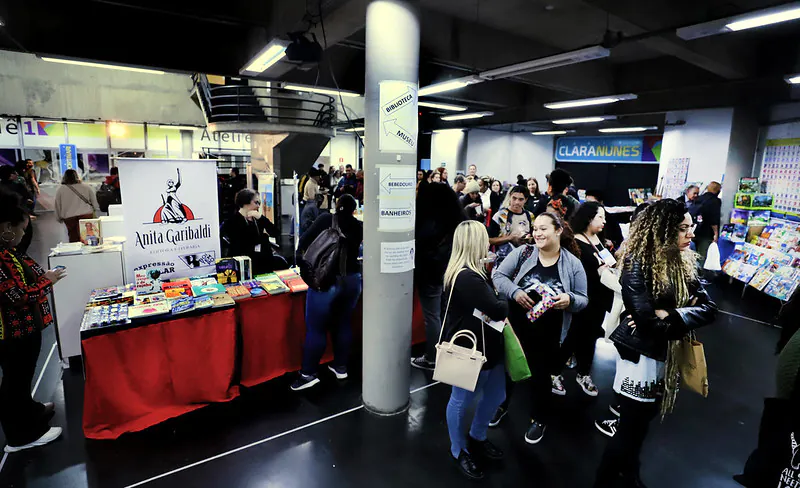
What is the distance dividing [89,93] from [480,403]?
16787mm

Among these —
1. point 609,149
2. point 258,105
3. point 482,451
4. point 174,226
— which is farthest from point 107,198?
point 609,149

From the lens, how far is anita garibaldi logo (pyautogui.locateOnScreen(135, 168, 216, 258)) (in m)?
3.49

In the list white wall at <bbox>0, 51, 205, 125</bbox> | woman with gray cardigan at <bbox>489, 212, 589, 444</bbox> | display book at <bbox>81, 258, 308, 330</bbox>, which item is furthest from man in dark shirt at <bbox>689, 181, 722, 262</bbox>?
white wall at <bbox>0, 51, 205, 125</bbox>

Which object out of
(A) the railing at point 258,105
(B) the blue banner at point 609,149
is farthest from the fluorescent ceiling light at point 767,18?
(B) the blue banner at point 609,149

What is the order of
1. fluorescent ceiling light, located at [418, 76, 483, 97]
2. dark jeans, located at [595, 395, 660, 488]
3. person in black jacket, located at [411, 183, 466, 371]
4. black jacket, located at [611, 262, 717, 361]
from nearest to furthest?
black jacket, located at [611, 262, 717, 361]
dark jeans, located at [595, 395, 660, 488]
person in black jacket, located at [411, 183, 466, 371]
fluorescent ceiling light, located at [418, 76, 483, 97]

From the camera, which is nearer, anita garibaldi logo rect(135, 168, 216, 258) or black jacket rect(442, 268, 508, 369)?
black jacket rect(442, 268, 508, 369)

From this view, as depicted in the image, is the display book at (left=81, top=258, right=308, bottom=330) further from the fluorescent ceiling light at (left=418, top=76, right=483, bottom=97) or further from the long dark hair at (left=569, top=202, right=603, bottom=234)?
→ the fluorescent ceiling light at (left=418, top=76, right=483, bottom=97)

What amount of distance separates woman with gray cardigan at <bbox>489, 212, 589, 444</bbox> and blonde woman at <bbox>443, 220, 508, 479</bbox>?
358 mm

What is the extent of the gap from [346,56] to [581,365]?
707 centimetres

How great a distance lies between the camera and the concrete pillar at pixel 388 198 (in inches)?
109

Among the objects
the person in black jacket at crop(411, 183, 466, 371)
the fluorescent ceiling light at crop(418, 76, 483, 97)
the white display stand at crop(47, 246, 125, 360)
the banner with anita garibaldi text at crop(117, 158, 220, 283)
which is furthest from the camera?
the fluorescent ceiling light at crop(418, 76, 483, 97)

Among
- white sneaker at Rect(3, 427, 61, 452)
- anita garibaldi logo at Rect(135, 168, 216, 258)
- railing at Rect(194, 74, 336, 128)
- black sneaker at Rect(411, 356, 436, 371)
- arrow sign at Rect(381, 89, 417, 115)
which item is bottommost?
white sneaker at Rect(3, 427, 61, 452)

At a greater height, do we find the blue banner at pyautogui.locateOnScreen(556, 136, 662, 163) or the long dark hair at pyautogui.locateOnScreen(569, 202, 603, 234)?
the blue banner at pyautogui.locateOnScreen(556, 136, 662, 163)

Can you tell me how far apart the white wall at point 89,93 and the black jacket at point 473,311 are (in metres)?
16.3
